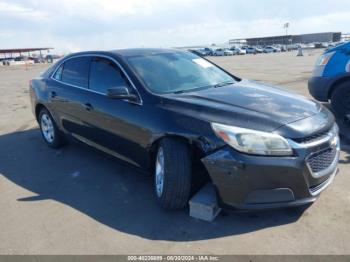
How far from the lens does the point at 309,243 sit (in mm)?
3059

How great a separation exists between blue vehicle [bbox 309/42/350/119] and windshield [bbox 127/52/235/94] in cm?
269

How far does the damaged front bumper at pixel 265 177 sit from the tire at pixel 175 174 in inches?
11.9

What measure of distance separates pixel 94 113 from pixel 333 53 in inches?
183

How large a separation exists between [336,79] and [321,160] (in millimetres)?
3782

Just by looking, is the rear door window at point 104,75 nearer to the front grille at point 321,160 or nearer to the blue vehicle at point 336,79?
the front grille at point 321,160

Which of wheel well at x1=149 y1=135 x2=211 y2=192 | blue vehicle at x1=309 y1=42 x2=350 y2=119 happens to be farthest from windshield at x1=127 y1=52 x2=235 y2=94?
blue vehicle at x1=309 y1=42 x2=350 y2=119

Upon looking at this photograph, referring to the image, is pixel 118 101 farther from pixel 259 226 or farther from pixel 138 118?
pixel 259 226

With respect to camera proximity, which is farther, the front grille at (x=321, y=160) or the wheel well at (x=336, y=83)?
the wheel well at (x=336, y=83)

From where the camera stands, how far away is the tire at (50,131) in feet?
19.0

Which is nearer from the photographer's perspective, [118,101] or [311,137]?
[311,137]

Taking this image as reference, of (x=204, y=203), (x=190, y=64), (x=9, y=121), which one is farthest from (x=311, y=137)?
(x=9, y=121)

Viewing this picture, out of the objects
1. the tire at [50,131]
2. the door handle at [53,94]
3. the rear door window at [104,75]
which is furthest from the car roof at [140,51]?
the tire at [50,131]

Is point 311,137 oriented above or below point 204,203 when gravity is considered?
above

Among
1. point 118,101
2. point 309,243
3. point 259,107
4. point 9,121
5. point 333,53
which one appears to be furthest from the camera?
point 9,121
